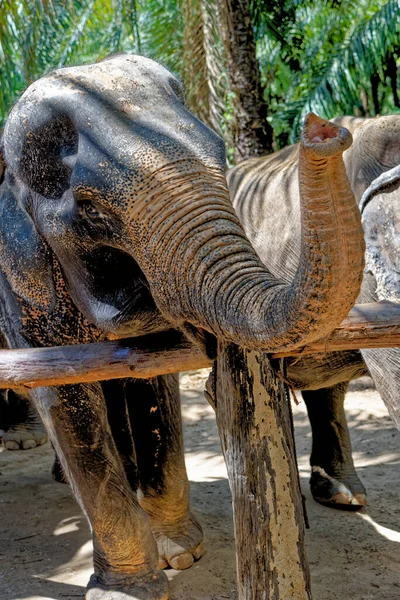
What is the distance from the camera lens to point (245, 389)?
292 cm

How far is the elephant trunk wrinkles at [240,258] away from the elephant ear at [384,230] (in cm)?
106

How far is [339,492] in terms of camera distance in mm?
5164

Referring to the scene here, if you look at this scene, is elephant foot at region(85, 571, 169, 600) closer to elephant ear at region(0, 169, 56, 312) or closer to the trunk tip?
elephant ear at region(0, 169, 56, 312)

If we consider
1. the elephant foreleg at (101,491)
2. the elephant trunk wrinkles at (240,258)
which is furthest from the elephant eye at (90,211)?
the elephant foreleg at (101,491)

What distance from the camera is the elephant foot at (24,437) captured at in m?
7.00

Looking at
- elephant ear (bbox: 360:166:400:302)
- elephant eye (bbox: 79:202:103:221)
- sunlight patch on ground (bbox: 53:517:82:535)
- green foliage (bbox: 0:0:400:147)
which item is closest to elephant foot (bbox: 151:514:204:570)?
sunlight patch on ground (bbox: 53:517:82:535)

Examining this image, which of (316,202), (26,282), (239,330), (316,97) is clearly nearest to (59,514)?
(26,282)

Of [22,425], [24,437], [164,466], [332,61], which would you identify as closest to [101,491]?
[164,466]

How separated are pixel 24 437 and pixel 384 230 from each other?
4.12 m

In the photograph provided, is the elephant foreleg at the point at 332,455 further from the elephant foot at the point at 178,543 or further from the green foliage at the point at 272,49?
the green foliage at the point at 272,49

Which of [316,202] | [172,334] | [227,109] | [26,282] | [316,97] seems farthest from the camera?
[316,97]

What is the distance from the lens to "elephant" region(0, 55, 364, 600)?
7.27ft

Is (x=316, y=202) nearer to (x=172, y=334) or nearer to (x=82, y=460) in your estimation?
(x=172, y=334)

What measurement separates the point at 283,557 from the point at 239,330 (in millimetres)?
911
